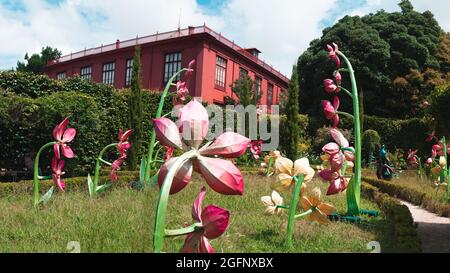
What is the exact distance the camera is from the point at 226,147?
606 mm

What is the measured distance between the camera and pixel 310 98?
77.3ft

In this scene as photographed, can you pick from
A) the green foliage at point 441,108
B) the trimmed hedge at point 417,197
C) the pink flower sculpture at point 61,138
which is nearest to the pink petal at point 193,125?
the pink flower sculpture at point 61,138

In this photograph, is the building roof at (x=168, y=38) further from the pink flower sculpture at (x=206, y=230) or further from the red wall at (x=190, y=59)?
the pink flower sculpture at (x=206, y=230)

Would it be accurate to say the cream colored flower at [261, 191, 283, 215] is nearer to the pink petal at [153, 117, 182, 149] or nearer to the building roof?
the pink petal at [153, 117, 182, 149]

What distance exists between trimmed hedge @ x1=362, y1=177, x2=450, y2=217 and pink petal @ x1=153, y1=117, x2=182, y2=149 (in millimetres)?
6380

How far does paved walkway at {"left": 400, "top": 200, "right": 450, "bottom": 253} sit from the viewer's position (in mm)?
3811

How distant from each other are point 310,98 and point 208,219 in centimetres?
2359

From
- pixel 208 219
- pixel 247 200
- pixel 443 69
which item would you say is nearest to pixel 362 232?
pixel 247 200

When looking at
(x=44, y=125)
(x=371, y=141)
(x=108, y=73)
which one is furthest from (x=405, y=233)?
(x=108, y=73)

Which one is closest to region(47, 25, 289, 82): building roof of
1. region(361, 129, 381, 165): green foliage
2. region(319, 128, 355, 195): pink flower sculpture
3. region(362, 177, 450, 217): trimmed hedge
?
region(361, 129, 381, 165): green foliage

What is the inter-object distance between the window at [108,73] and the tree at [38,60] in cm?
2297

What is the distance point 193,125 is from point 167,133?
0.04 meters
